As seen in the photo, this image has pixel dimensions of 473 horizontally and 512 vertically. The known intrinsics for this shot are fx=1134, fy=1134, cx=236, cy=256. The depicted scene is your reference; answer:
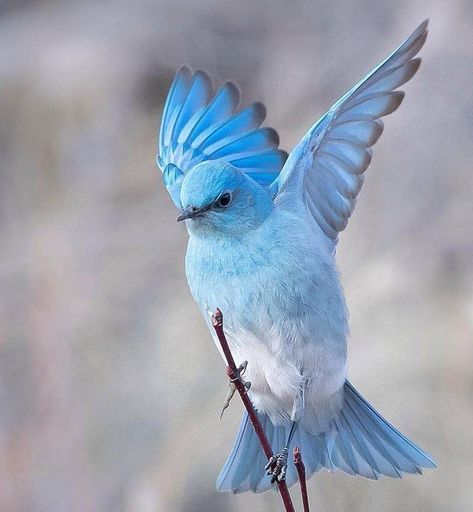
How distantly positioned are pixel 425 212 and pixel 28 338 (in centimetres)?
152

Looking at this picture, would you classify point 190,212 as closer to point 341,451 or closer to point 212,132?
point 212,132

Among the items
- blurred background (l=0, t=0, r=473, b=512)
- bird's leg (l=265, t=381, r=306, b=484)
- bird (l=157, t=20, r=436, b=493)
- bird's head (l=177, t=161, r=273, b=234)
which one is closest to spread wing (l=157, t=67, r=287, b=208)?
bird (l=157, t=20, r=436, b=493)

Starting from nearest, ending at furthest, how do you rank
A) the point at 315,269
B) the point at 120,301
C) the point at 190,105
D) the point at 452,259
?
the point at 315,269 < the point at 190,105 < the point at 452,259 < the point at 120,301

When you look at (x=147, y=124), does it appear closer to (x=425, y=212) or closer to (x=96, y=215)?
(x=96, y=215)

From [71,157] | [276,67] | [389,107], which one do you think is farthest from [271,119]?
[389,107]

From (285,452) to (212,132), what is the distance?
3.10ft

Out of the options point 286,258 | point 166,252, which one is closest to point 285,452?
point 286,258

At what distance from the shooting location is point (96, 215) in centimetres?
433

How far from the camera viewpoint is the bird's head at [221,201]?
240 cm

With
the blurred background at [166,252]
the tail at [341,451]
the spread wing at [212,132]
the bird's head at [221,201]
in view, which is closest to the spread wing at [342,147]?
the bird's head at [221,201]

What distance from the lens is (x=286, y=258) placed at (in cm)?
254

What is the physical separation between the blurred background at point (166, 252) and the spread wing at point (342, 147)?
1.22 metres

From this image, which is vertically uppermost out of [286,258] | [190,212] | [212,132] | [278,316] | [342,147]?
[212,132]

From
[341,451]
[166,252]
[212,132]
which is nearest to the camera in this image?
[341,451]
